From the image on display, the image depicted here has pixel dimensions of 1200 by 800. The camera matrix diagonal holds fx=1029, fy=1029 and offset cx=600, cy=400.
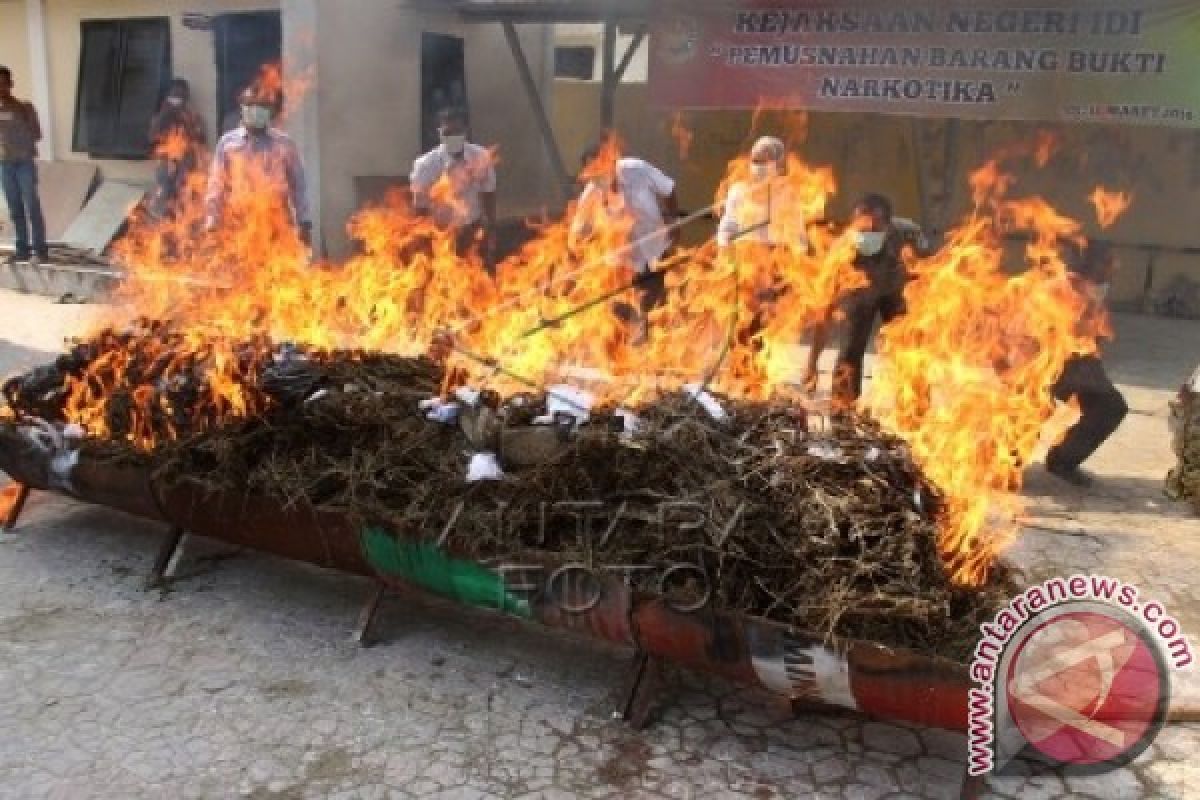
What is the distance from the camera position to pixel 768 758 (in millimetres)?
3660

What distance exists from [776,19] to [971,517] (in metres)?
7.81

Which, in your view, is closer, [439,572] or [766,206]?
[439,572]

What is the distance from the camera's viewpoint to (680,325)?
7.37 metres

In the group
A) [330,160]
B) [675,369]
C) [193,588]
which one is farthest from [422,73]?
[193,588]

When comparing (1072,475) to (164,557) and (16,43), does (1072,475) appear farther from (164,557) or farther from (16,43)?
(16,43)

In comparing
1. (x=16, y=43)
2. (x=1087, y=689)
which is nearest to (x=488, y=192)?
(x=1087, y=689)

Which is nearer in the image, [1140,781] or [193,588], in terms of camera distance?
[1140,781]

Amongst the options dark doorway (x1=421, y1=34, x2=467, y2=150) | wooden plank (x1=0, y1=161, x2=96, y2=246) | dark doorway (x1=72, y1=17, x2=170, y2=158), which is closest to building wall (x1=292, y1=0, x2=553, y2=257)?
dark doorway (x1=421, y1=34, x2=467, y2=150)

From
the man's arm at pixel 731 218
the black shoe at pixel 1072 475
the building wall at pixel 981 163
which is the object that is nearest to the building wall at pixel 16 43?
the building wall at pixel 981 163

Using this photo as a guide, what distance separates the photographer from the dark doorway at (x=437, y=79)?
41.6 feet

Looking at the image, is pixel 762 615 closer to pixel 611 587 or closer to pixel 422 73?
pixel 611 587

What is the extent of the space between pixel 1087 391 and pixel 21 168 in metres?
11.8

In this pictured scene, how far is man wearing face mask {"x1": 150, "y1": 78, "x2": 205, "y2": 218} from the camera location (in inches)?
496

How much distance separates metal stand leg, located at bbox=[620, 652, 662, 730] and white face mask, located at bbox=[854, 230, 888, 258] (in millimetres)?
4036
